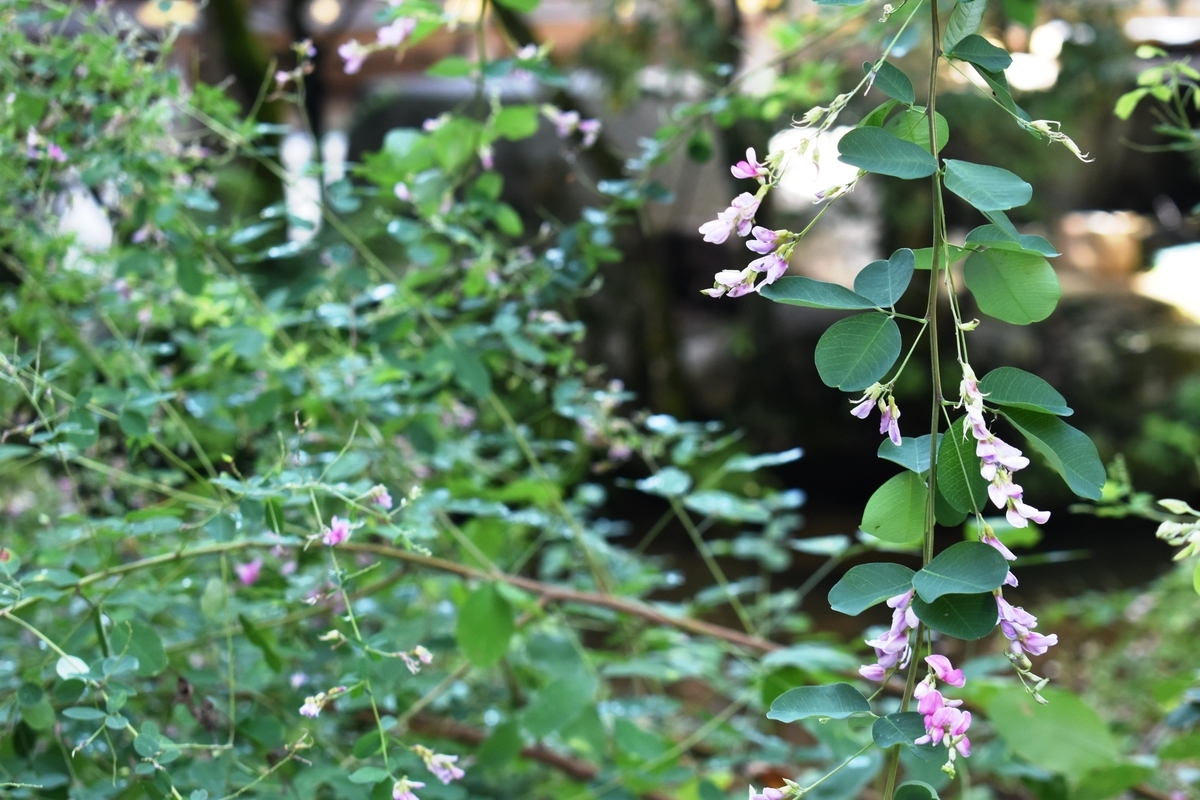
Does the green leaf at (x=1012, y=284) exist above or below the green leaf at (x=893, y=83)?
below

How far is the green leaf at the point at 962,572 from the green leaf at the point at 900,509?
0.04m

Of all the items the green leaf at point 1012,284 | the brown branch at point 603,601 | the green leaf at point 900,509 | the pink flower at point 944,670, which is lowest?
the brown branch at point 603,601

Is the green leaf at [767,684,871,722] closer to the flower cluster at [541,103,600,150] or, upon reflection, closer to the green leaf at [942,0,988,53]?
the green leaf at [942,0,988,53]

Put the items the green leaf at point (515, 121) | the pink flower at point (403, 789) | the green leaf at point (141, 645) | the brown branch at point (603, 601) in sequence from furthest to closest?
the green leaf at point (515, 121) → the brown branch at point (603, 601) → the green leaf at point (141, 645) → the pink flower at point (403, 789)

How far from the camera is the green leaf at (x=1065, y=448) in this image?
1.31 ft

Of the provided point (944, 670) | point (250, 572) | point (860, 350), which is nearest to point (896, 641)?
point (944, 670)

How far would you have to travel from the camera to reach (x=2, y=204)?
3.11 feet

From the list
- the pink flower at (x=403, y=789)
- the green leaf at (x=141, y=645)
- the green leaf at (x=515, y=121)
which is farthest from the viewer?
the green leaf at (x=515, y=121)

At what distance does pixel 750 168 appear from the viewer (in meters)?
0.41

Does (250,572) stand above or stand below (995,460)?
below

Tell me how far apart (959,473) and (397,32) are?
2.18ft

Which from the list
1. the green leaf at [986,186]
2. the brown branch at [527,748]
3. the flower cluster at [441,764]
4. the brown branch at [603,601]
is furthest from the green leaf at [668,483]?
the green leaf at [986,186]

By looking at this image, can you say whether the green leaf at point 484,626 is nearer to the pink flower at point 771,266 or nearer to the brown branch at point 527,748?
the brown branch at point 527,748

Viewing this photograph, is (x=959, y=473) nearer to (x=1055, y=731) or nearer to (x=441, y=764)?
(x=441, y=764)
